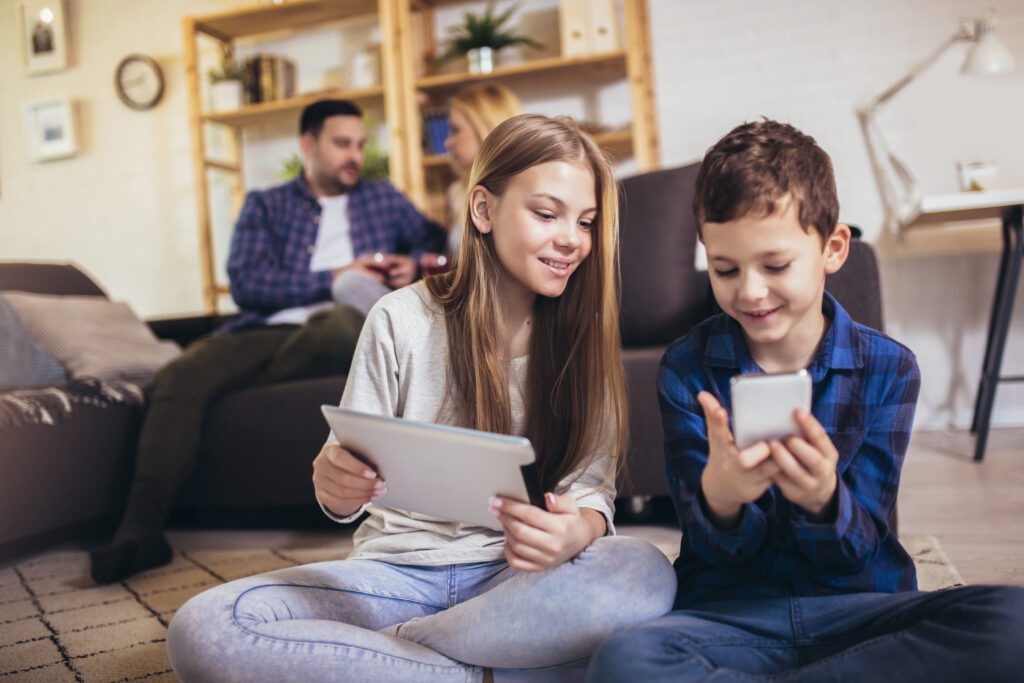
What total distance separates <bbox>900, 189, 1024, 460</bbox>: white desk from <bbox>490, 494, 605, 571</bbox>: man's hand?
202 cm

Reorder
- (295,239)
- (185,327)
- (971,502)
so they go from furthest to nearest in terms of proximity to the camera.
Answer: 1. (185,327)
2. (295,239)
3. (971,502)

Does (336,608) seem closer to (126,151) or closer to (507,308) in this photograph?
(507,308)

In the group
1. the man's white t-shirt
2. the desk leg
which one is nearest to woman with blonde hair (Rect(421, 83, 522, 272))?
the man's white t-shirt

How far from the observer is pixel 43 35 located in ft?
14.7

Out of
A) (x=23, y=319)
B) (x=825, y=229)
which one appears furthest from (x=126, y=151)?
(x=825, y=229)

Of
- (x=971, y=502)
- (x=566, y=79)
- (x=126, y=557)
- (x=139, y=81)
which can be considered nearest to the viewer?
(x=126, y=557)

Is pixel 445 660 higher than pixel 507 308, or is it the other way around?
pixel 507 308

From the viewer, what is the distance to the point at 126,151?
176 inches

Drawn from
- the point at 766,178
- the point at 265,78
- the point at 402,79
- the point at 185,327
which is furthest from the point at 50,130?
the point at 766,178

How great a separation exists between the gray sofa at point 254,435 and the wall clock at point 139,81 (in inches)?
104

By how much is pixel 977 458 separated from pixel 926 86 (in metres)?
1.38

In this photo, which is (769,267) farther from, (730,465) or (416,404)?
(416,404)

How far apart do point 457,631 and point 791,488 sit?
387mm

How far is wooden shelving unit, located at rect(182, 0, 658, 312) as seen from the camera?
3.48 meters
